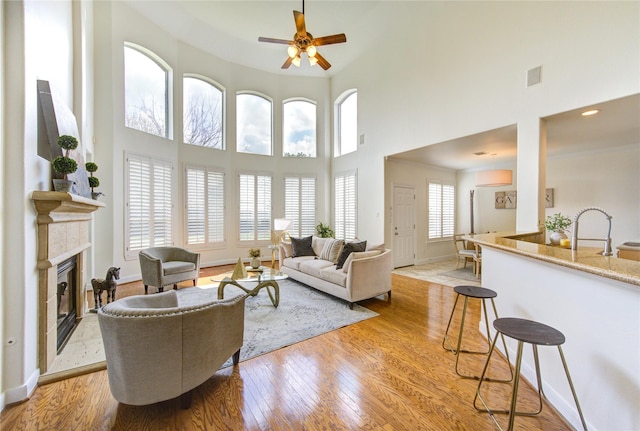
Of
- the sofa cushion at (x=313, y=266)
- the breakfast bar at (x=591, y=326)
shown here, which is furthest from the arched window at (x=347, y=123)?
the breakfast bar at (x=591, y=326)

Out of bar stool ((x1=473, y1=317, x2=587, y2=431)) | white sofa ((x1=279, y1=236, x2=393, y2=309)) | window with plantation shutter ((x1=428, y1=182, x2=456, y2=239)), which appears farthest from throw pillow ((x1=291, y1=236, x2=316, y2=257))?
bar stool ((x1=473, y1=317, x2=587, y2=431))

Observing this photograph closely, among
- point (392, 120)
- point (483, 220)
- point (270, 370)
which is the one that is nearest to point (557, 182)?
point (483, 220)

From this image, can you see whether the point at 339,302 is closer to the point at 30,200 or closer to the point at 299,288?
the point at 299,288

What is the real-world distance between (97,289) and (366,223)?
16.8 ft

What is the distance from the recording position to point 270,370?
7.42 ft

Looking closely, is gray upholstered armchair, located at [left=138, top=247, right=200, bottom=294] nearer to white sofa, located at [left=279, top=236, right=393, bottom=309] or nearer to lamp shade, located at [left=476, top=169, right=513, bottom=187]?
white sofa, located at [left=279, top=236, right=393, bottom=309]

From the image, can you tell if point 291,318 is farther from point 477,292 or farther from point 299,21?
point 299,21

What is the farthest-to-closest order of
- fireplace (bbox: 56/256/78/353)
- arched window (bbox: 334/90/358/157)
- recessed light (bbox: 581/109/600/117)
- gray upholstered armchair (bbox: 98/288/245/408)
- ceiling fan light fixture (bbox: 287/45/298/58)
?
arched window (bbox: 334/90/358/157) → ceiling fan light fixture (bbox: 287/45/298/58) → recessed light (bbox: 581/109/600/117) → fireplace (bbox: 56/256/78/353) → gray upholstered armchair (bbox: 98/288/245/408)

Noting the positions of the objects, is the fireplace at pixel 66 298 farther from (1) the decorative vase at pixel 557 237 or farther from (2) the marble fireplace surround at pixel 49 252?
(1) the decorative vase at pixel 557 237

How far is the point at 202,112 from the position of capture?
6.42m

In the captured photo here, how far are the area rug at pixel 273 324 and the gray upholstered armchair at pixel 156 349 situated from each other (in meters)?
0.62

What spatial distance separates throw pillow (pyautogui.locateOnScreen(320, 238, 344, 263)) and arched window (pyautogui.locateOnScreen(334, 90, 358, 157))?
309 cm

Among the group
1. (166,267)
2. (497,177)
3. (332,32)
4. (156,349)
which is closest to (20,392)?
(156,349)

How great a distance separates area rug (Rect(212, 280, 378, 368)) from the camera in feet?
8.96
